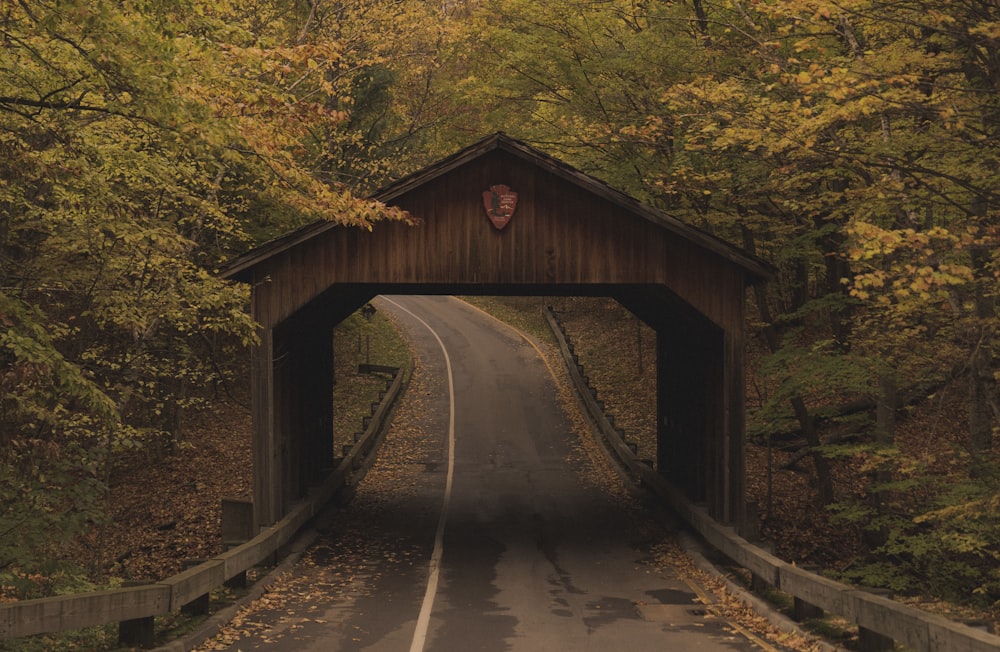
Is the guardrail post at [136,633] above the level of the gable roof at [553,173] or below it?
below

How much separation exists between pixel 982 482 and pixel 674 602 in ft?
16.8

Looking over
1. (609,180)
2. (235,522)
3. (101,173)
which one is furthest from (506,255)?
(609,180)

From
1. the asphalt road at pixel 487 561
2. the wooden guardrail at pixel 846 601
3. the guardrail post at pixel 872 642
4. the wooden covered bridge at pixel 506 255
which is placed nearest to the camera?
the wooden guardrail at pixel 846 601

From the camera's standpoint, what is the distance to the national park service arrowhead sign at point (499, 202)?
49.2ft

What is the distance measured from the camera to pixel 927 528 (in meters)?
17.4

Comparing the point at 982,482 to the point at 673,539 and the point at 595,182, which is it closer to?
the point at 673,539

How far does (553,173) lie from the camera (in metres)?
14.9

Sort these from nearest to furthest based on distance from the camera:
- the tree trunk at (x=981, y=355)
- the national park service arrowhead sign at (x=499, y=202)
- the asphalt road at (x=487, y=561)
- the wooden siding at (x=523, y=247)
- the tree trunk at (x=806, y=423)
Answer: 1. the asphalt road at (x=487, y=561)
2. the tree trunk at (x=981, y=355)
3. the wooden siding at (x=523, y=247)
4. the national park service arrowhead sign at (x=499, y=202)
5. the tree trunk at (x=806, y=423)

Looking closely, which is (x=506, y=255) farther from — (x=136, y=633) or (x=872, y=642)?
(x=872, y=642)

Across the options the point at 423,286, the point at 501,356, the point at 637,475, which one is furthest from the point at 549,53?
the point at 501,356

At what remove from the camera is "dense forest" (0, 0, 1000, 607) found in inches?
383

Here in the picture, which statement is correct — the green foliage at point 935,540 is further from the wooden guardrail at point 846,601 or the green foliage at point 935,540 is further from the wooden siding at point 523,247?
the wooden siding at point 523,247

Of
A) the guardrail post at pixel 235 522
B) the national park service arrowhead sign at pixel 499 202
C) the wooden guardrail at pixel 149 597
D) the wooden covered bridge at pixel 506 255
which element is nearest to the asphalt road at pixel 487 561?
the wooden guardrail at pixel 149 597

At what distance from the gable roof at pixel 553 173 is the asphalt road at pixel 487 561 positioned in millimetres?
4878
